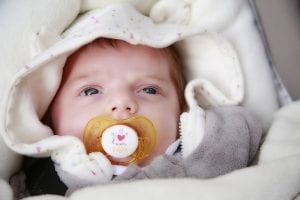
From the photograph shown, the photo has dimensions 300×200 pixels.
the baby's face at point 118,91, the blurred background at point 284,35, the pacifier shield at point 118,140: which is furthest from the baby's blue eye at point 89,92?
the blurred background at point 284,35

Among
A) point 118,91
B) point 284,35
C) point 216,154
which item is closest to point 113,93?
point 118,91

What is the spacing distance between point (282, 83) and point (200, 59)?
20cm

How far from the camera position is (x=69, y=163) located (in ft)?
3.16

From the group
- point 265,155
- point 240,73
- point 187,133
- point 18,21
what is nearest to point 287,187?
point 265,155

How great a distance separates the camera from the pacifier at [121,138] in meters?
0.96

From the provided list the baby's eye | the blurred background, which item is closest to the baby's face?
the baby's eye

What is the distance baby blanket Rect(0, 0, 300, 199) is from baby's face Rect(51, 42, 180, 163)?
0.15 feet

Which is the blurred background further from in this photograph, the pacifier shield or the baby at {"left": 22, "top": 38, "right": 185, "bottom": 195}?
the pacifier shield

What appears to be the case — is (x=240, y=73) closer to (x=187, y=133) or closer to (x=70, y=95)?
(x=187, y=133)

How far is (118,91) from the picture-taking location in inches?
39.8

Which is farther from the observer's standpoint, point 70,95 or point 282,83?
point 282,83

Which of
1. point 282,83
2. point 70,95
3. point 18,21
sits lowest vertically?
point 282,83

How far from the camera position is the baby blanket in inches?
31.7

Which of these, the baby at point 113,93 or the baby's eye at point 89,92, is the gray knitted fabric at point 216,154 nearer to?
the baby at point 113,93
